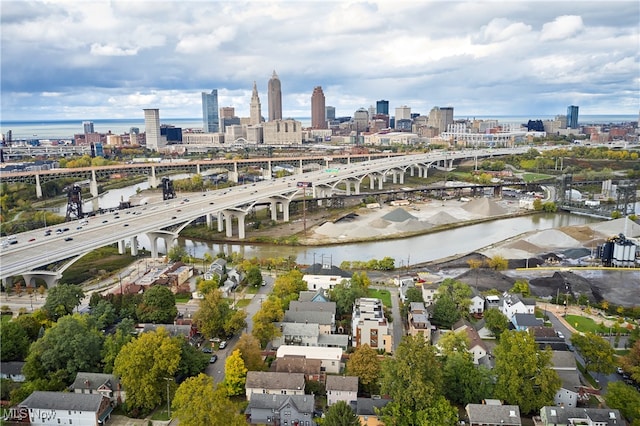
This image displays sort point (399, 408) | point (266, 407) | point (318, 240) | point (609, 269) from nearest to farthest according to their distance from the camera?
point (399, 408)
point (266, 407)
point (609, 269)
point (318, 240)

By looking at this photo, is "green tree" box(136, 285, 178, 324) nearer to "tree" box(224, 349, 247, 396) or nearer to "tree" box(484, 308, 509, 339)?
"tree" box(224, 349, 247, 396)

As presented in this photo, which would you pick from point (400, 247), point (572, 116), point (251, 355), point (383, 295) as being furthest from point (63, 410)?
point (572, 116)

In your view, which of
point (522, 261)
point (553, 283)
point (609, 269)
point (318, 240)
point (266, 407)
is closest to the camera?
point (266, 407)

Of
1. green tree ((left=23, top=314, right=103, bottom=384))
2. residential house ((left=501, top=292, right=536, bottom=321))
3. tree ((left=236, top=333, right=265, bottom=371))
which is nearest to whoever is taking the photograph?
green tree ((left=23, top=314, right=103, bottom=384))

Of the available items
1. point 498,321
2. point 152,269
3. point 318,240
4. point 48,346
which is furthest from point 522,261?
point 48,346

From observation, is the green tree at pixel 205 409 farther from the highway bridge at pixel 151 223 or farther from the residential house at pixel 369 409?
the highway bridge at pixel 151 223

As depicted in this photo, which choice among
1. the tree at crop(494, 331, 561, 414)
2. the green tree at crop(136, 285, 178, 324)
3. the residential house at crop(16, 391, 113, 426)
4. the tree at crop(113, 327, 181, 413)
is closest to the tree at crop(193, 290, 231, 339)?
the green tree at crop(136, 285, 178, 324)

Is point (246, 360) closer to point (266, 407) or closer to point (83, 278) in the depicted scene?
point (266, 407)
